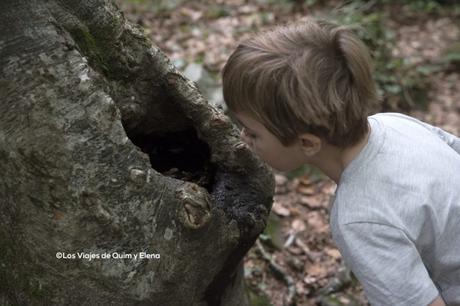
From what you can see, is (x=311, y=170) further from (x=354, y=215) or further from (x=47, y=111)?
(x=47, y=111)

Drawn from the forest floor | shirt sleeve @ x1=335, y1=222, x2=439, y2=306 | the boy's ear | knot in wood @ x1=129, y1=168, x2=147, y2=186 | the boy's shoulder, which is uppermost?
knot in wood @ x1=129, y1=168, x2=147, y2=186

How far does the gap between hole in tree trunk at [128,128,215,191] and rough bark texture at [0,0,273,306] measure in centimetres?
15

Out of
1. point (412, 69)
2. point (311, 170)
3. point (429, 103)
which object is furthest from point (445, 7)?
point (311, 170)

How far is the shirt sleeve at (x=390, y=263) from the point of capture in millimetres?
1912

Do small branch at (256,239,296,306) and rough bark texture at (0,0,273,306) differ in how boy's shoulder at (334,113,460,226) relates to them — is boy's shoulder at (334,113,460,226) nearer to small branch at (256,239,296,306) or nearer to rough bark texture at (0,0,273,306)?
rough bark texture at (0,0,273,306)

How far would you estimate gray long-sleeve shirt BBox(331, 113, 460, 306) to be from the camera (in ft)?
6.31

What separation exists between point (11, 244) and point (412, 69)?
206 inches

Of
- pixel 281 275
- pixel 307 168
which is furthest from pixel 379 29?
pixel 281 275

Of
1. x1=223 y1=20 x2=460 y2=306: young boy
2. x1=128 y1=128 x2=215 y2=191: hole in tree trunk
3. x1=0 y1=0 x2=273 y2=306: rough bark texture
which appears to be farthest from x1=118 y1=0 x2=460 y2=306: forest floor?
x1=223 y1=20 x2=460 y2=306: young boy

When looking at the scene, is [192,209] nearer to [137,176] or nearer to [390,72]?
[137,176]

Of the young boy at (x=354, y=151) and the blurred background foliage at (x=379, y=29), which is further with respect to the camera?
the blurred background foliage at (x=379, y=29)

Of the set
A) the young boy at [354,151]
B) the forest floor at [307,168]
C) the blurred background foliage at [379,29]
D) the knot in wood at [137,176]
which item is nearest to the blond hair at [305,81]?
the young boy at [354,151]

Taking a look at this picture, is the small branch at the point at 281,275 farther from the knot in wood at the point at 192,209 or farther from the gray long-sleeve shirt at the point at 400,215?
the knot in wood at the point at 192,209

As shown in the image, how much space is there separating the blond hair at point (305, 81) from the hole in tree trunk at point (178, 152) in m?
0.51
